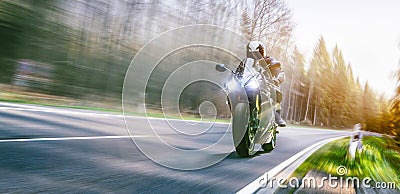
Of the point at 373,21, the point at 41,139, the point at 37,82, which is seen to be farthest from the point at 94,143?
the point at 37,82

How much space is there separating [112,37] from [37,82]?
5396 millimetres

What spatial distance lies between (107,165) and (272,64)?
154 centimetres

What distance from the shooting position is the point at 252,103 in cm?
341

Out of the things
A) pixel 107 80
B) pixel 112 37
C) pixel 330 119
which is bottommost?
pixel 330 119

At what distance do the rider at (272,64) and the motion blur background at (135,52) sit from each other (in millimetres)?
52

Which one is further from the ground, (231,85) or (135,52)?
(135,52)

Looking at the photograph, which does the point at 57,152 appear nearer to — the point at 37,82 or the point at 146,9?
the point at 146,9

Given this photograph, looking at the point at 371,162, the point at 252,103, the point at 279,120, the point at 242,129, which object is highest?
the point at 252,103

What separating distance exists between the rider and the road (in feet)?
0.62

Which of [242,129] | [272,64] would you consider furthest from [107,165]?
[272,64]

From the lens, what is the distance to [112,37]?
20.3ft

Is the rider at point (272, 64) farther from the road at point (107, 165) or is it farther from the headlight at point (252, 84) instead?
the headlight at point (252, 84)

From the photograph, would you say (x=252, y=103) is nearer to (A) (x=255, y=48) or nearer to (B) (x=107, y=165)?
(A) (x=255, y=48)

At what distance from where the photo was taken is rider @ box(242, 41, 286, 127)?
2.86 m
